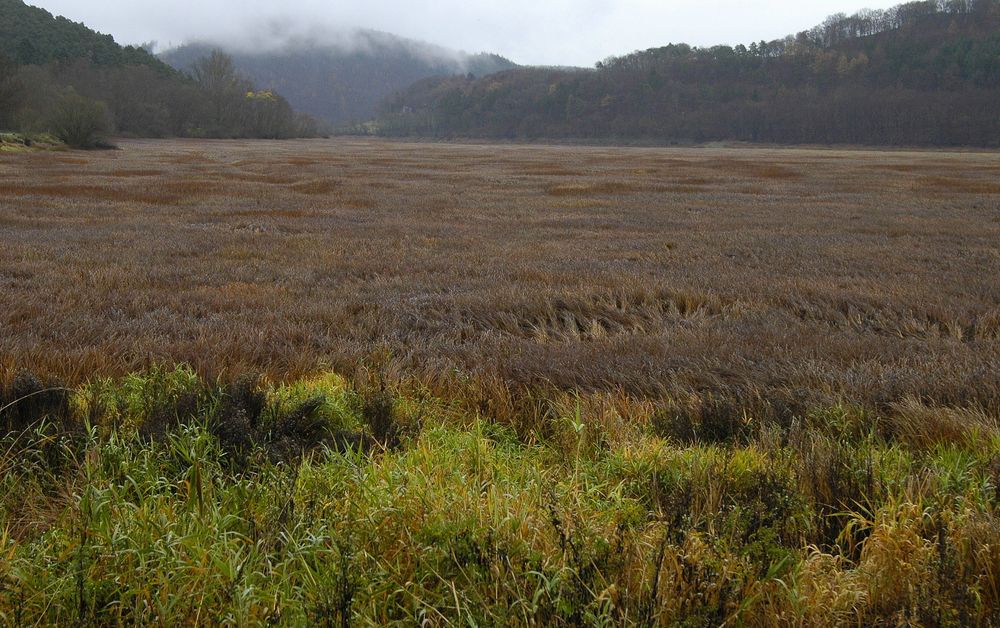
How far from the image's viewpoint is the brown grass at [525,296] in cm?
494

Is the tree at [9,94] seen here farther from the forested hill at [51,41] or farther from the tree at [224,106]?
the forested hill at [51,41]

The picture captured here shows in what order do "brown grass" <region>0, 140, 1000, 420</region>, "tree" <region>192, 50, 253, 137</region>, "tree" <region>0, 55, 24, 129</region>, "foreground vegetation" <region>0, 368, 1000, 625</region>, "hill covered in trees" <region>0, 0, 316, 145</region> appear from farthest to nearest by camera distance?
"tree" <region>192, 50, 253, 137</region>, "hill covered in trees" <region>0, 0, 316, 145</region>, "tree" <region>0, 55, 24, 129</region>, "brown grass" <region>0, 140, 1000, 420</region>, "foreground vegetation" <region>0, 368, 1000, 625</region>

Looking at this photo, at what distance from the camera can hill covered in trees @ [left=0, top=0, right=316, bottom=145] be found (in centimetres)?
8562

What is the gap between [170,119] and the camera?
93.8m

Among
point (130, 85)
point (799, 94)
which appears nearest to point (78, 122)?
point (130, 85)

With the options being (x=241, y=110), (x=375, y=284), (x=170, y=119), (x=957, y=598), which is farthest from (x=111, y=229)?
(x=241, y=110)

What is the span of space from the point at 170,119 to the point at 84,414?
105084 millimetres

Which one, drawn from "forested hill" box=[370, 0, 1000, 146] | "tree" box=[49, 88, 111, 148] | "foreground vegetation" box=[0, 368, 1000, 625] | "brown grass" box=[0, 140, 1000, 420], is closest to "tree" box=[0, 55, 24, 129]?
"tree" box=[49, 88, 111, 148]

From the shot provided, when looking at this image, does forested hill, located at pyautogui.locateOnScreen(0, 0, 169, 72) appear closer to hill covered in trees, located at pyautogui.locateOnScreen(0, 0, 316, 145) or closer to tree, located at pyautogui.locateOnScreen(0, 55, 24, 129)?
hill covered in trees, located at pyautogui.locateOnScreen(0, 0, 316, 145)

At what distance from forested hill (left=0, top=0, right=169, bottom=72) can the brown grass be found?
335 ft

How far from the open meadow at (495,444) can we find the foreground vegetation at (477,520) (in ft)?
0.05

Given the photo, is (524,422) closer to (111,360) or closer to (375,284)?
(111,360)

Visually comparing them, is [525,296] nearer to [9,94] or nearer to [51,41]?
[9,94]

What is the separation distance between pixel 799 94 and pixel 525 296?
173 metres
